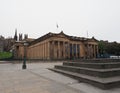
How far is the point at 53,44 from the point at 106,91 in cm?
5206

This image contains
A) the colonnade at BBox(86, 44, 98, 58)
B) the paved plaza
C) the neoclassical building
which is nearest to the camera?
A: the paved plaza

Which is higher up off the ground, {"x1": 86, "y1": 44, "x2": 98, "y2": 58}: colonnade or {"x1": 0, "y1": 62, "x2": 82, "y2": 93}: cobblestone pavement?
{"x1": 86, "y1": 44, "x2": 98, "y2": 58}: colonnade

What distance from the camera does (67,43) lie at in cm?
6312

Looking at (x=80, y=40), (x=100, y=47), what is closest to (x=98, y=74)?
(x=80, y=40)

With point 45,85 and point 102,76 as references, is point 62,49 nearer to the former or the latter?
point 45,85

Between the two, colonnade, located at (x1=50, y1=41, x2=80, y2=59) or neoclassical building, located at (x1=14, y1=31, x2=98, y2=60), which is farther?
colonnade, located at (x1=50, y1=41, x2=80, y2=59)

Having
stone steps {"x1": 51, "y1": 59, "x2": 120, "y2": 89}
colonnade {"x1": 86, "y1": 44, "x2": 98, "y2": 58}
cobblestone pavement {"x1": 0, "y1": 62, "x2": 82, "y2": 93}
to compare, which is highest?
colonnade {"x1": 86, "y1": 44, "x2": 98, "y2": 58}

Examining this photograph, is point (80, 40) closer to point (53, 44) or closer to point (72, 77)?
point (53, 44)

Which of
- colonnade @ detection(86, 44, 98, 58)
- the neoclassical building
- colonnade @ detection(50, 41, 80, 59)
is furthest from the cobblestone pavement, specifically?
colonnade @ detection(86, 44, 98, 58)

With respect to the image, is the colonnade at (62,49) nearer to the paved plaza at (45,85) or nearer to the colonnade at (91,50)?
the colonnade at (91,50)

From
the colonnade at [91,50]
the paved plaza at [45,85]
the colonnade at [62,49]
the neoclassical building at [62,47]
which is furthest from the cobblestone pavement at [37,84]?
the colonnade at [91,50]

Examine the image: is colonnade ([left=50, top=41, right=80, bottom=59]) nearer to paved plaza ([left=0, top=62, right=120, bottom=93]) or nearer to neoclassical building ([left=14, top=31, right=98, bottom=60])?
neoclassical building ([left=14, top=31, right=98, bottom=60])

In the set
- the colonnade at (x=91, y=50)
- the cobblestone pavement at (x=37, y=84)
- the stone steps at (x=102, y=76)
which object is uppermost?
the colonnade at (x=91, y=50)

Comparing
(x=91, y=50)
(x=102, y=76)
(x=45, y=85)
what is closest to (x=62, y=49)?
(x=91, y=50)
